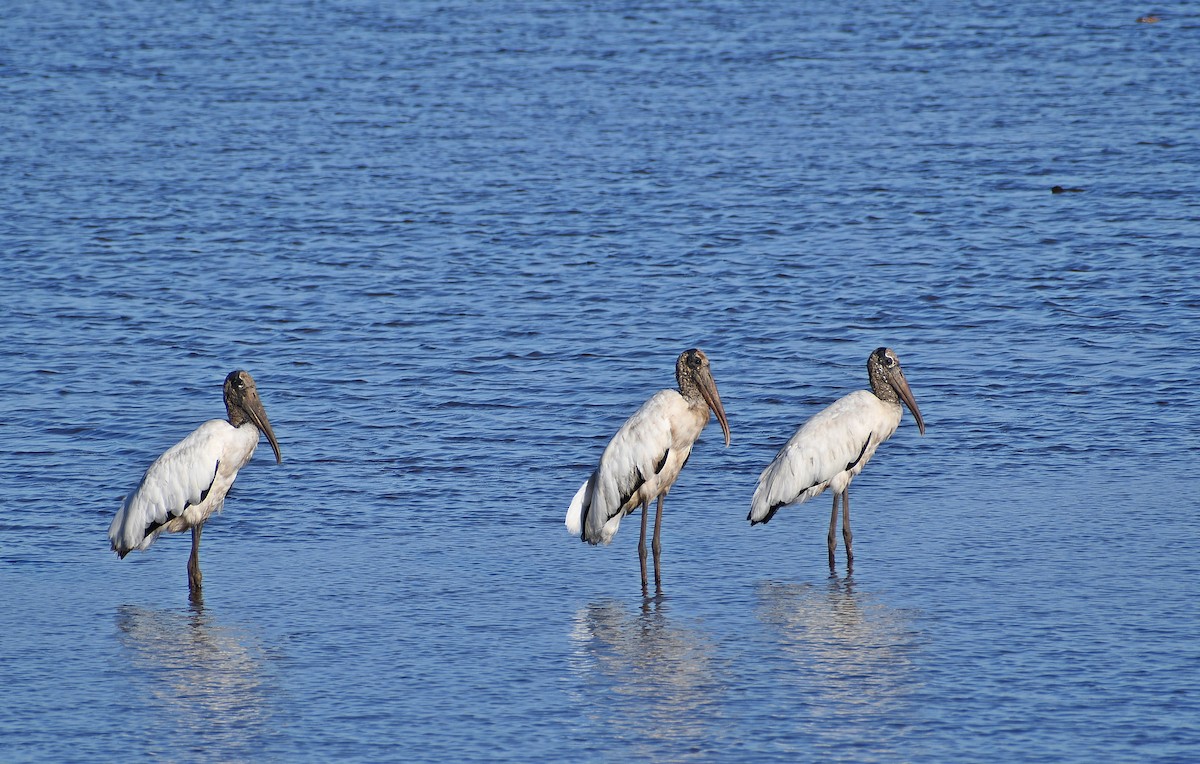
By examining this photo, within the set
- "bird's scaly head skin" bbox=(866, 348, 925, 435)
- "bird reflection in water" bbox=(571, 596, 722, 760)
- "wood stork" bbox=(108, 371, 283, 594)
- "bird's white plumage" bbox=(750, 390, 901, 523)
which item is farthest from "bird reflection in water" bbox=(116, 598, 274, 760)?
"bird's scaly head skin" bbox=(866, 348, 925, 435)

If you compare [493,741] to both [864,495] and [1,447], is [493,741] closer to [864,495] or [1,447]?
[864,495]

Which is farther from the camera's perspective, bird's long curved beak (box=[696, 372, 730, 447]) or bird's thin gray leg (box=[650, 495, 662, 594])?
bird's long curved beak (box=[696, 372, 730, 447])

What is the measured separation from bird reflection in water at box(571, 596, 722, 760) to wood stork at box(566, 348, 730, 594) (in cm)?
91

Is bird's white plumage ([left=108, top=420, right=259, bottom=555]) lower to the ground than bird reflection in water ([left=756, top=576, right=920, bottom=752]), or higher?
higher

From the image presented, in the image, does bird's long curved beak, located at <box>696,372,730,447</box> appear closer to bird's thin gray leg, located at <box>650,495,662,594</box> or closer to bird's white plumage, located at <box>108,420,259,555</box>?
bird's thin gray leg, located at <box>650,495,662,594</box>

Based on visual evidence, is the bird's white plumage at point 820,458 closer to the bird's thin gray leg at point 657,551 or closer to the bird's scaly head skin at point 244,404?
the bird's thin gray leg at point 657,551

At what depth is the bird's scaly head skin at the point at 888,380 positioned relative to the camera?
1252 centimetres

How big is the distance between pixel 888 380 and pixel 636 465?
2.02m

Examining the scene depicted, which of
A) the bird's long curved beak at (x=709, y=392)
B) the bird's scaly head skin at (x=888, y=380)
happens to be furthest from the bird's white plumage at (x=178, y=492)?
the bird's scaly head skin at (x=888, y=380)

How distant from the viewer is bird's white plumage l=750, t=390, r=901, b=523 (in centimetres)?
1209

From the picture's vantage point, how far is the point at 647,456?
1187cm

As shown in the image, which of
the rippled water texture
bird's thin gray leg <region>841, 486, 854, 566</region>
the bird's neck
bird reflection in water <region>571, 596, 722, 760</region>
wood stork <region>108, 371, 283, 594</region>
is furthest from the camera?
the bird's neck

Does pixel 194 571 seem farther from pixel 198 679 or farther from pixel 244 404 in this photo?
pixel 198 679

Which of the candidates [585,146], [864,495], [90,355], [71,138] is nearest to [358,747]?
[864,495]
